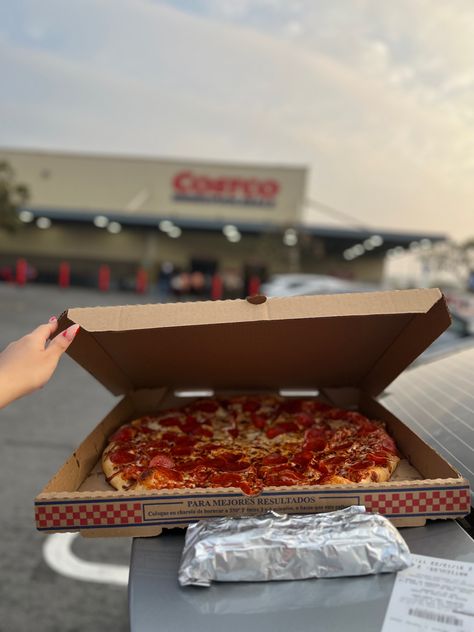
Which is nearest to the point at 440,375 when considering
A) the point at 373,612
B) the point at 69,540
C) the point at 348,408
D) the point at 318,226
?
the point at 348,408

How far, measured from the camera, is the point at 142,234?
3634cm

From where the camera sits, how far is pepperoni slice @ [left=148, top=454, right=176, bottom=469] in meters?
1.88

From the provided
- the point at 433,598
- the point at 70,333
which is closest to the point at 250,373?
the point at 70,333

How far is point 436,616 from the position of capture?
115 cm

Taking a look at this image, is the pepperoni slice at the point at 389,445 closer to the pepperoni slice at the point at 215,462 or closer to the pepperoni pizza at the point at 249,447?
the pepperoni pizza at the point at 249,447

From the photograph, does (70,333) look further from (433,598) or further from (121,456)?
(433,598)

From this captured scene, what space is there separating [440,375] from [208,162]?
34177mm

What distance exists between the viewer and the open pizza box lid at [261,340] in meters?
1.64

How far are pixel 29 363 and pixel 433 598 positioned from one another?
1.02m

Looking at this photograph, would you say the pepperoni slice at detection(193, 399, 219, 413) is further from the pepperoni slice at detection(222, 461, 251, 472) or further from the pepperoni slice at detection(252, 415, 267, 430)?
the pepperoni slice at detection(222, 461, 251, 472)

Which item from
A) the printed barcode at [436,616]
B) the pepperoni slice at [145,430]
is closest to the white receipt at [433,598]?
the printed barcode at [436,616]

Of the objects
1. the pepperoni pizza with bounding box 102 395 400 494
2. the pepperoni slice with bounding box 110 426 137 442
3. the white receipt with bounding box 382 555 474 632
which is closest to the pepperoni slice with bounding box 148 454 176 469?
the pepperoni pizza with bounding box 102 395 400 494

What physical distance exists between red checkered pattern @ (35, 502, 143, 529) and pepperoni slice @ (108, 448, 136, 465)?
16.7 inches

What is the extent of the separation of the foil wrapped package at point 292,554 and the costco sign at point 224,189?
114 ft
